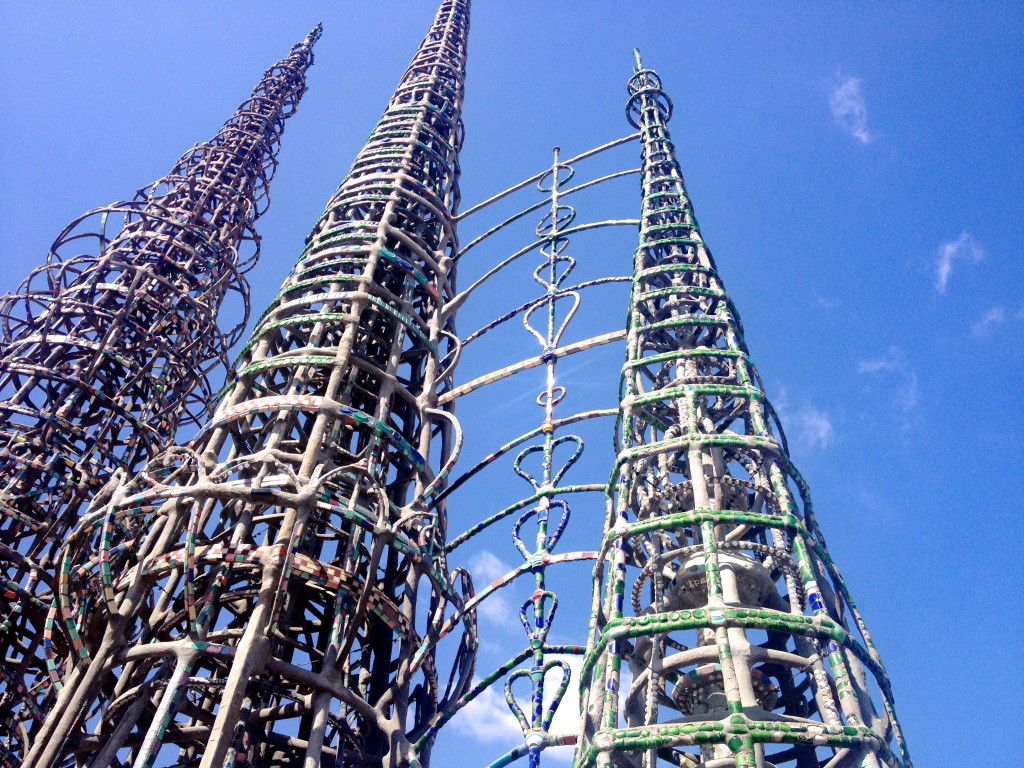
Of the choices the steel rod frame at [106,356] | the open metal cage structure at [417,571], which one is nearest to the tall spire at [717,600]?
the open metal cage structure at [417,571]

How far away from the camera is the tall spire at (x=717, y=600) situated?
909 centimetres

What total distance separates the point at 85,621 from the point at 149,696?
6.12ft

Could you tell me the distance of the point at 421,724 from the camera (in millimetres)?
14289

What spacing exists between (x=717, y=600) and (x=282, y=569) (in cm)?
644

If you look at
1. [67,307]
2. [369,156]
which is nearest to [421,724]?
[67,307]

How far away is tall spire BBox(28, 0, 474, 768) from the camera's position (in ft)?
41.7

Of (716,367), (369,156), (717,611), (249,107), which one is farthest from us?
(249,107)

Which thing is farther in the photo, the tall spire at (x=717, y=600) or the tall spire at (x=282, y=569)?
the tall spire at (x=282, y=569)

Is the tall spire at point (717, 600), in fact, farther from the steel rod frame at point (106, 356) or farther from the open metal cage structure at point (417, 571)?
the steel rod frame at point (106, 356)

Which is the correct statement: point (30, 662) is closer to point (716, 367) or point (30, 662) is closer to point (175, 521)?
point (175, 521)

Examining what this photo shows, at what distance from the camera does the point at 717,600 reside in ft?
32.0

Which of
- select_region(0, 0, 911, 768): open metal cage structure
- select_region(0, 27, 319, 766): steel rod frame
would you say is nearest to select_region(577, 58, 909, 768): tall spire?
select_region(0, 0, 911, 768): open metal cage structure

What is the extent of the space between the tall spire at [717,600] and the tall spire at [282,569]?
3865mm

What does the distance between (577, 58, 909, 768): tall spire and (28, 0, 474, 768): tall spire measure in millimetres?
3865
